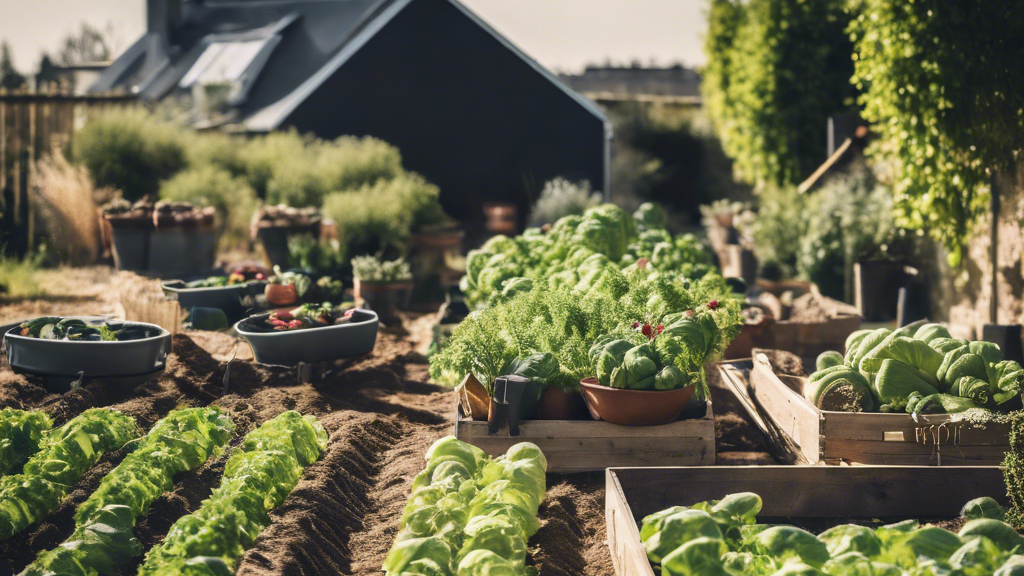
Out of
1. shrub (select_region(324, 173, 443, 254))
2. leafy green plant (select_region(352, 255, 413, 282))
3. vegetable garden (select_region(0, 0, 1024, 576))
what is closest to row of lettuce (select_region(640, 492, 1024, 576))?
vegetable garden (select_region(0, 0, 1024, 576))

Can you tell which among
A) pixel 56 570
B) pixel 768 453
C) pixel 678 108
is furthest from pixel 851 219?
pixel 678 108

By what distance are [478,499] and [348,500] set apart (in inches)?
38.9

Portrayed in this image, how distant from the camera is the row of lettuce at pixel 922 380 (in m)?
4.66

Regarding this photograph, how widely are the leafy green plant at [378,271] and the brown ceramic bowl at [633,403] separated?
574 centimetres

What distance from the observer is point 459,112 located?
1744 cm

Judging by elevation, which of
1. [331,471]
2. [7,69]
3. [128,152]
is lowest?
[331,471]

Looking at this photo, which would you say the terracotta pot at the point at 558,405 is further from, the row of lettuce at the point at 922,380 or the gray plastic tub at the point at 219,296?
the gray plastic tub at the point at 219,296

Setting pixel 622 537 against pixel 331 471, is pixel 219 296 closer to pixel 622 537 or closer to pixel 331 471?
pixel 331 471

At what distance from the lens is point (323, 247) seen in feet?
36.6

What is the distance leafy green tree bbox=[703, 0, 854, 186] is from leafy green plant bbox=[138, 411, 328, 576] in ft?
36.7

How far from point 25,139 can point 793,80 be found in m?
11.3

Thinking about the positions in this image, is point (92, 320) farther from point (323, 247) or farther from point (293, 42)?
point (293, 42)

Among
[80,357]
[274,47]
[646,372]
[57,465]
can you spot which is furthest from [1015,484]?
[274,47]

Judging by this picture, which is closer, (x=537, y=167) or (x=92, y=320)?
(x=92, y=320)
